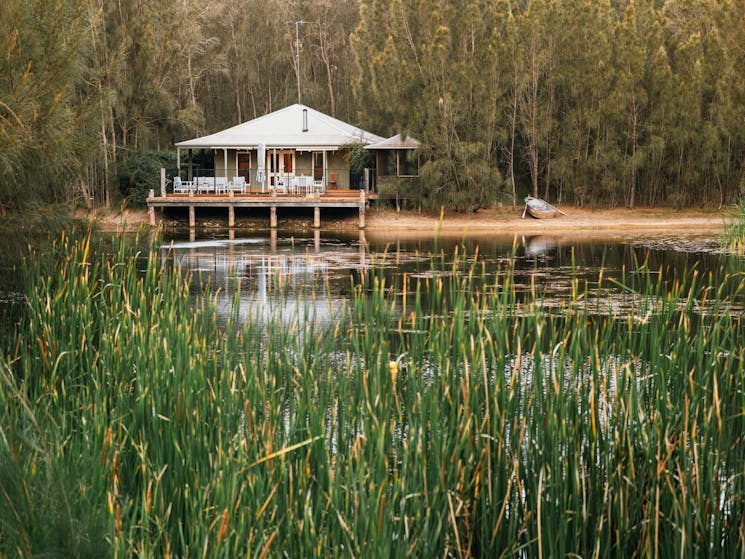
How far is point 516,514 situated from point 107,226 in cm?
2719

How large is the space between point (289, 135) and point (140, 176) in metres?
5.01

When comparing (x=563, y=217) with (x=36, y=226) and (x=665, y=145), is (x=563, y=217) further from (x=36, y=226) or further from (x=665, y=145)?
→ (x=36, y=226)

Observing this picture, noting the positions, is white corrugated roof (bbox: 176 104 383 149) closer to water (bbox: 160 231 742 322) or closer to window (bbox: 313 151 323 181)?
window (bbox: 313 151 323 181)

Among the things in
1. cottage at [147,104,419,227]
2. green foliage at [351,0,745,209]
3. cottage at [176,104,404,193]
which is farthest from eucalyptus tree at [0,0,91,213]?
cottage at [176,104,404,193]

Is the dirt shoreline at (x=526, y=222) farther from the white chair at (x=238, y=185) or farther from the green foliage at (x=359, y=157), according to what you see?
the green foliage at (x=359, y=157)

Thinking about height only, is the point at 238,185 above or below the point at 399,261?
above

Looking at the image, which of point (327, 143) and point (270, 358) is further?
point (327, 143)

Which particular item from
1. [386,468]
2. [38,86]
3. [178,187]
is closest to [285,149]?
[178,187]

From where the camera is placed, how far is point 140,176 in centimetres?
3447

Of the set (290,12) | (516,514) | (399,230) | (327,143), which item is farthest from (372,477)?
(290,12)

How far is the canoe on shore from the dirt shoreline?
227 millimetres

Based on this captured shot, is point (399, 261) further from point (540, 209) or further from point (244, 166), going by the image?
point (244, 166)

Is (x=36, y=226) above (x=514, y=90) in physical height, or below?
below

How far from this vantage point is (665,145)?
1251 inches
